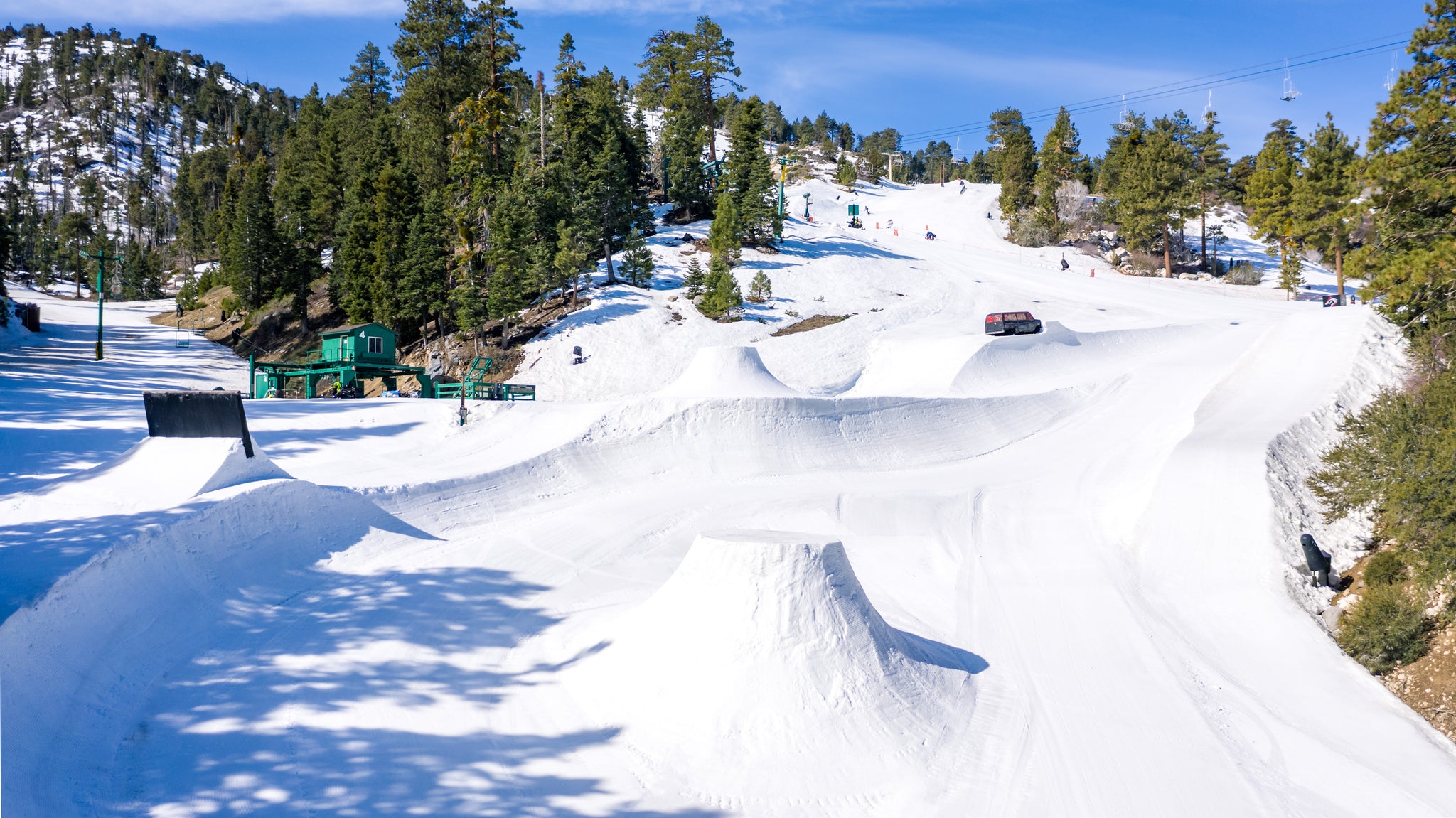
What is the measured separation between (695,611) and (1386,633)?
38.6 ft

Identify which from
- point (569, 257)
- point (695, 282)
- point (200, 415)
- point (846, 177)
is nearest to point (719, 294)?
point (695, 282)

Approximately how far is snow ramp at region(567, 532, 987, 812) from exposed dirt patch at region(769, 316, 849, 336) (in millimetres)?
29981

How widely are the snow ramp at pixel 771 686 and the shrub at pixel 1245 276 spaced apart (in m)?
53.0

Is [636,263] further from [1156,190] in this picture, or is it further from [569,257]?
[1156,190]

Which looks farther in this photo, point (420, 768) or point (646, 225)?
point (646, 225)

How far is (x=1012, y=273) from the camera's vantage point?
172 feet

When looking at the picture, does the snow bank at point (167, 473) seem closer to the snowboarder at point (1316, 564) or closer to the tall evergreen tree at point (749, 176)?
the snowboarder at point (1316, 564)

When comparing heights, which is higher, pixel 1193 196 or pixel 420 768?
pixel 1193 196

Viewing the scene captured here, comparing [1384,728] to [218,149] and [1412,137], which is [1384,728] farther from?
[218,149]

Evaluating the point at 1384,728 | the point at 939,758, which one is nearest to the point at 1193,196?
the point at 1384,728

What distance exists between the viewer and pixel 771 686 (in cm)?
868

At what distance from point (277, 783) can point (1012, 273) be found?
2052 inches

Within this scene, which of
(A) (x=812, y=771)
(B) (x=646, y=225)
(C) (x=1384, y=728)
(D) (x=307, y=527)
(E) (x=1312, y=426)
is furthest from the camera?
(B) (x=646, y=225)

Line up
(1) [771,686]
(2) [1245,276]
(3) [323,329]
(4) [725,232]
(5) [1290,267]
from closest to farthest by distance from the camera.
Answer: (1) [771,686] < (4) [725,232] < (3) [323,329] < (5) [1290,267] < (2) [1245,276]
